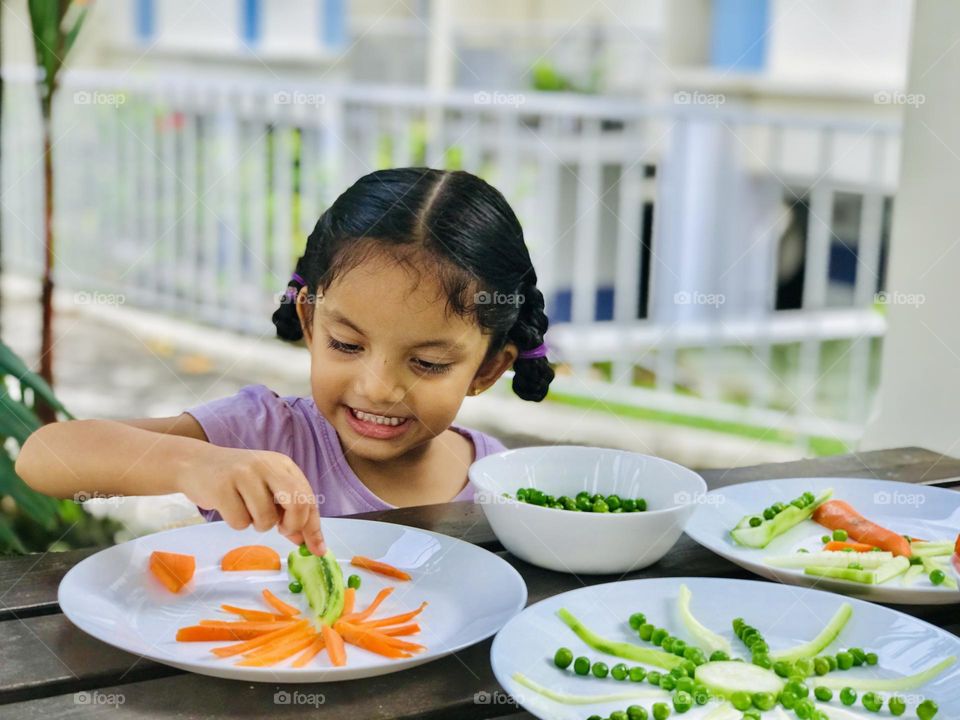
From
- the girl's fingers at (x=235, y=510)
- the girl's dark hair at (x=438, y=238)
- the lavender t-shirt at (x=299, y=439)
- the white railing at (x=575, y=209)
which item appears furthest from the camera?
the white railing at (x=575, y=209)

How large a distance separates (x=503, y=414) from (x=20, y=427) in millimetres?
2308

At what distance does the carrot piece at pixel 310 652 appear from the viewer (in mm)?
924

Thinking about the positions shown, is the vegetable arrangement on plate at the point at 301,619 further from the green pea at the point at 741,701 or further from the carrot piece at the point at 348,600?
the green pea at the point at 741,701

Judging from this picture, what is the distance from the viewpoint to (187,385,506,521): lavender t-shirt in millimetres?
1583

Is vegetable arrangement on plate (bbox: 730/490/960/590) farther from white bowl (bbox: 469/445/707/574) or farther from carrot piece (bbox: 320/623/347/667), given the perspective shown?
carrot piece (bbox: 320/623/347/667)

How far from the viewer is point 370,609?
3.49 ft

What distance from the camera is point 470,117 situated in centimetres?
429

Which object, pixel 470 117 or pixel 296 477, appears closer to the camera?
pixel 296 477

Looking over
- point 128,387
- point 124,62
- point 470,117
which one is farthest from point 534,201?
point 124,62

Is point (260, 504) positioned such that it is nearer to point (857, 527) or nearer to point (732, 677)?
point (732, 677)

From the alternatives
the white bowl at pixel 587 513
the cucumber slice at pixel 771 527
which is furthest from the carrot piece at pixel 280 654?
the cucumber slice at pixel 771 527

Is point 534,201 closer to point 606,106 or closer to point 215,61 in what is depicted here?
point 606,106

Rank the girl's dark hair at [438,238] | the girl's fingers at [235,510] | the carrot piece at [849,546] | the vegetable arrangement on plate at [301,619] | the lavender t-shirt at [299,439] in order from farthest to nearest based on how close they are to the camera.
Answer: the lavender t-shirt at [299,439]
the girl's dark hair at [438,238]
the carrot piece at [849,546]
the girl's fingers at [235,510]
the vegetable arrangement on plate at [301,619]

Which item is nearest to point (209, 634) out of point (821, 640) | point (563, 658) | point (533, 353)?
point (563, 658)
